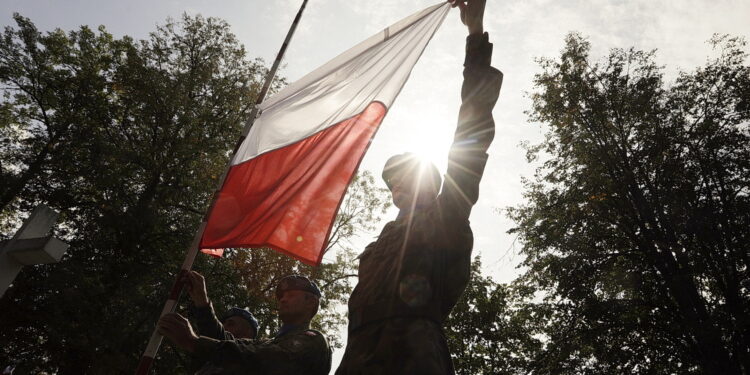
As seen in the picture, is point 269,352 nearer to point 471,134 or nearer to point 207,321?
point 207,321

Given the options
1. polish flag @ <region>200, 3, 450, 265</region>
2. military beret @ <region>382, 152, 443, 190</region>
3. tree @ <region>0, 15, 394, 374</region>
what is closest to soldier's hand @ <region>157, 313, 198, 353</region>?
polish flag @ <region>200, 3, 450, 265</region>

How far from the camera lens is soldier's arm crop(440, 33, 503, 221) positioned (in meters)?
1.70

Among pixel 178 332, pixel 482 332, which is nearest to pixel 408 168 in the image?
pixel 178 332

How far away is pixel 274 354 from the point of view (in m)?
2.77

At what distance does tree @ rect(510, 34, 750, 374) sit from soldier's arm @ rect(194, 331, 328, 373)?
1084cm

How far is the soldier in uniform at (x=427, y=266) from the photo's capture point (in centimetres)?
153

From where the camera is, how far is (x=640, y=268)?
13422 mm

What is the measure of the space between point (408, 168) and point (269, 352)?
Result: 154 centimetres

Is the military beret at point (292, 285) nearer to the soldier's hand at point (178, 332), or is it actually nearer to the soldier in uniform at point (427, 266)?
the soldier's hand at point (178, 332)

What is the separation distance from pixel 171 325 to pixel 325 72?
105 inches

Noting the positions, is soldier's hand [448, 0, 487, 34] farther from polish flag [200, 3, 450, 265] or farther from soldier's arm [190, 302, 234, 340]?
soldier's arm [190, 302, 234, 340]

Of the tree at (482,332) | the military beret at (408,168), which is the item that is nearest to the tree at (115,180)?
the tree at (482,332)

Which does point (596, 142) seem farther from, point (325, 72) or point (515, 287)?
point (325, 72)

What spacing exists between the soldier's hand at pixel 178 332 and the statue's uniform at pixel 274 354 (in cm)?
5
